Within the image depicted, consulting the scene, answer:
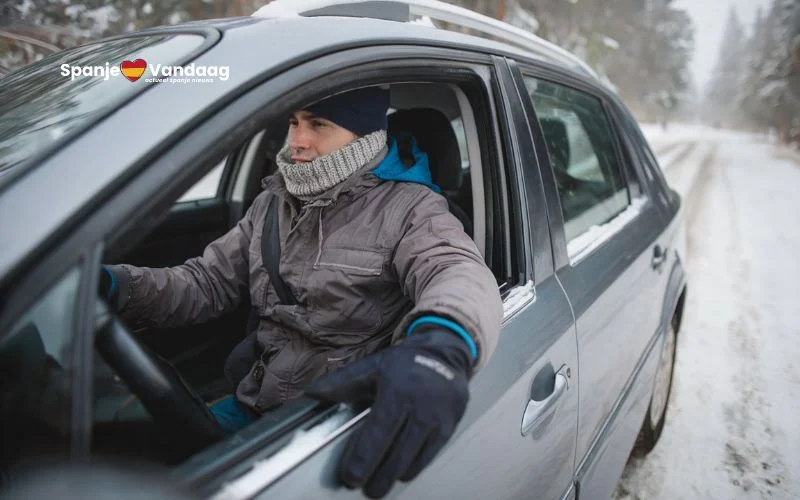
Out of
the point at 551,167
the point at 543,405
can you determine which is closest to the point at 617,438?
the point at 543,405

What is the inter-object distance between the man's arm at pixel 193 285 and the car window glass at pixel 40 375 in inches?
34.0

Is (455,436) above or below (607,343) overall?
above

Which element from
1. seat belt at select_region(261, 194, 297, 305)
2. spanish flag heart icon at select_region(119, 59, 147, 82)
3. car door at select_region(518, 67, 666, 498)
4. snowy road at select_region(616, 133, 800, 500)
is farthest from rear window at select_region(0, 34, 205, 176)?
snowy road at select_region(616, 133, 800, 500)

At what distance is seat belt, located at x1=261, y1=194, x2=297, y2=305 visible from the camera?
1529mm

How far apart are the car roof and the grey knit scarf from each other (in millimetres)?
374

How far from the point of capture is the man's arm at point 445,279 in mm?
1052

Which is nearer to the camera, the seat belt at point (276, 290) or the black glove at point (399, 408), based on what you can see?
the black glove at point (399, 408)

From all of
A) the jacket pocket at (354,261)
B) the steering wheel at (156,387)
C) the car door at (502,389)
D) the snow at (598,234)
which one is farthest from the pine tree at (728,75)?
the steering wheel at (156,387)

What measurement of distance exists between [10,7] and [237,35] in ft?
12.8

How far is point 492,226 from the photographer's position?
158cm

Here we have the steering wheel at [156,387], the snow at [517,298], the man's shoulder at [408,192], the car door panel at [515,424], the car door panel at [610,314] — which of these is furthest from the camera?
the car door panel at [610,314]

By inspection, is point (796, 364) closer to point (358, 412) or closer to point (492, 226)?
point (492, 226)

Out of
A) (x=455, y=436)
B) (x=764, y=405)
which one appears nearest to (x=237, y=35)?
(x=455, y=436)

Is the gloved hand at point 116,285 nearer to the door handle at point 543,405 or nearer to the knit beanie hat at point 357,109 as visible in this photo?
the knit beanie hat at point 357,109
